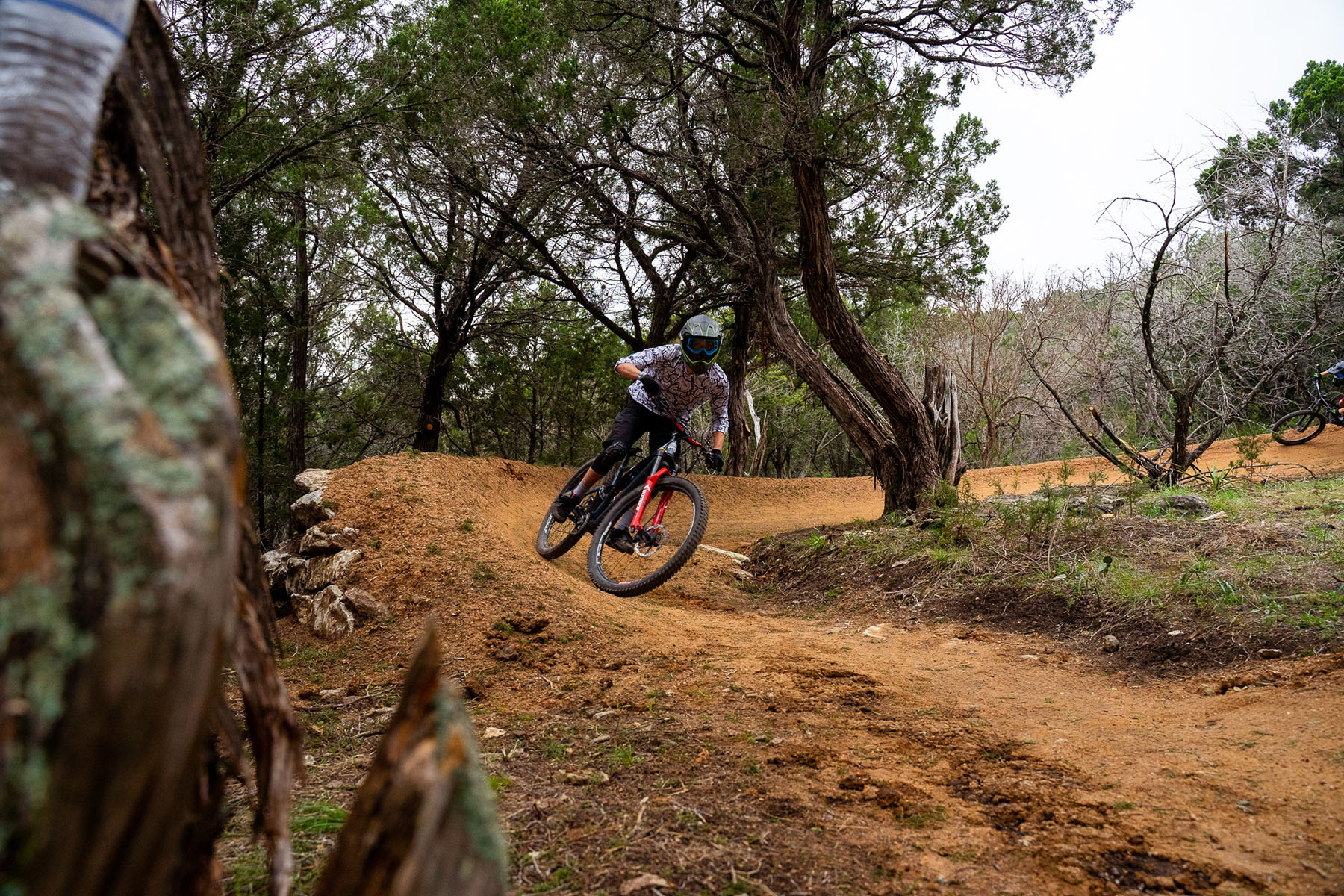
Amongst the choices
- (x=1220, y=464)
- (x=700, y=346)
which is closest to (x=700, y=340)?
(x=700, y=346)

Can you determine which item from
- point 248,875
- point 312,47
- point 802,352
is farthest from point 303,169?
point 248,875

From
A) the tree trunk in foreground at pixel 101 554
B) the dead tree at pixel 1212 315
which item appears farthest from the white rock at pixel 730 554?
the tree trunk in foreground at pixel 101 554

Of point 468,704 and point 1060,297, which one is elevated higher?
point 1060,297

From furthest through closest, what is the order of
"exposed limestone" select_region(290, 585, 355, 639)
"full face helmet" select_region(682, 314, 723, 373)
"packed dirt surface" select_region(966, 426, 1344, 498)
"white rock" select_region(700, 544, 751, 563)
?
"packed dirt surface" select_region(966, 426, 1344, 498) → "white rock" select_region(700, 544, 751, 563) → "full face helmet" select_region(682, 314, 723, 373) → "exposed limestone" select_region(290, 585, 355, 639)

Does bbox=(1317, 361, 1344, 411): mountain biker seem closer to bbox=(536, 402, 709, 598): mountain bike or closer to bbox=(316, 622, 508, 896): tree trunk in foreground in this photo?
bbox=(536, 402, 709, 598): mountain bike

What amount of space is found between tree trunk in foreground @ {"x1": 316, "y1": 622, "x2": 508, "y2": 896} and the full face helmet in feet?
16.7

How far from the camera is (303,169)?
925 centimetres

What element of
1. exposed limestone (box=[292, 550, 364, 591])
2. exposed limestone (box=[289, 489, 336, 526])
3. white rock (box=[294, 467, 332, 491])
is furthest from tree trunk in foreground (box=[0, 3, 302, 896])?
white rock (box=[294, 467, 332, 491])

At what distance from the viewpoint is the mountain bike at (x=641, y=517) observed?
19.1 ft

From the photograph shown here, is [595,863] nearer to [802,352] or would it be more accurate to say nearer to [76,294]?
[76,294]

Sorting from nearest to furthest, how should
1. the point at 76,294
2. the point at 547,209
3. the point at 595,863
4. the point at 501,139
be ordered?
the point at 76,294
the point at 595,863
the point at 501,139
the point at 547,209

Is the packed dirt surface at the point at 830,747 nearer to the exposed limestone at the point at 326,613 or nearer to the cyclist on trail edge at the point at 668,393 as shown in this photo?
the exposed limestone at the point at 326,613

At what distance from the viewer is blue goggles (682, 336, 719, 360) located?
5.91m

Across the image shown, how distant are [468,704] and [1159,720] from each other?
285cm
